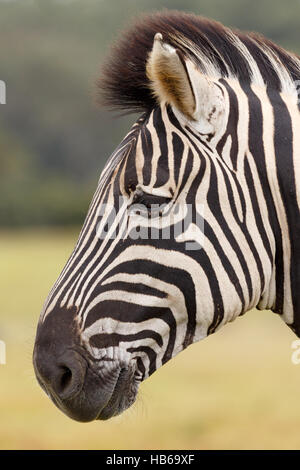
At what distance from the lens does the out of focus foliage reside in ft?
185

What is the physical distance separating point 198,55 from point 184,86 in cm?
45

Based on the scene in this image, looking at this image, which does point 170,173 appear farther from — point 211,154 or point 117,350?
point 117,350

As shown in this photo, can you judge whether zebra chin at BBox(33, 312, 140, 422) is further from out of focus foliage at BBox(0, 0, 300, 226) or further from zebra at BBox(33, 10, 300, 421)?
out of focus foliage at BBox(0, 0, 300, 226)

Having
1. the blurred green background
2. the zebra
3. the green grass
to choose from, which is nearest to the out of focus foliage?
the blurred green background

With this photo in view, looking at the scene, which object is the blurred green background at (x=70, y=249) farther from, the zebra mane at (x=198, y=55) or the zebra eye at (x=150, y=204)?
the zebra eye at (x=150, y=204)

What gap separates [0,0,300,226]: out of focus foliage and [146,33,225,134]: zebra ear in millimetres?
49848

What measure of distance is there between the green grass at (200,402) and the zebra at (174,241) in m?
5.91

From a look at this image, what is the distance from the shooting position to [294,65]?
163 inches

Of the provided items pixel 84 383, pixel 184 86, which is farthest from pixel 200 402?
pixel 184 86

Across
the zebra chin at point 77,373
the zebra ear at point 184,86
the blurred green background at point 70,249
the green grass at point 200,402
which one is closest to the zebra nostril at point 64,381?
the zebra chin at point 77,373

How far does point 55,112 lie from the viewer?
7812 cm

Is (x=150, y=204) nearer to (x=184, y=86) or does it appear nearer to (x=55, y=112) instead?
(x=184, y=86)

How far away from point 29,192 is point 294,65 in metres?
55.8
